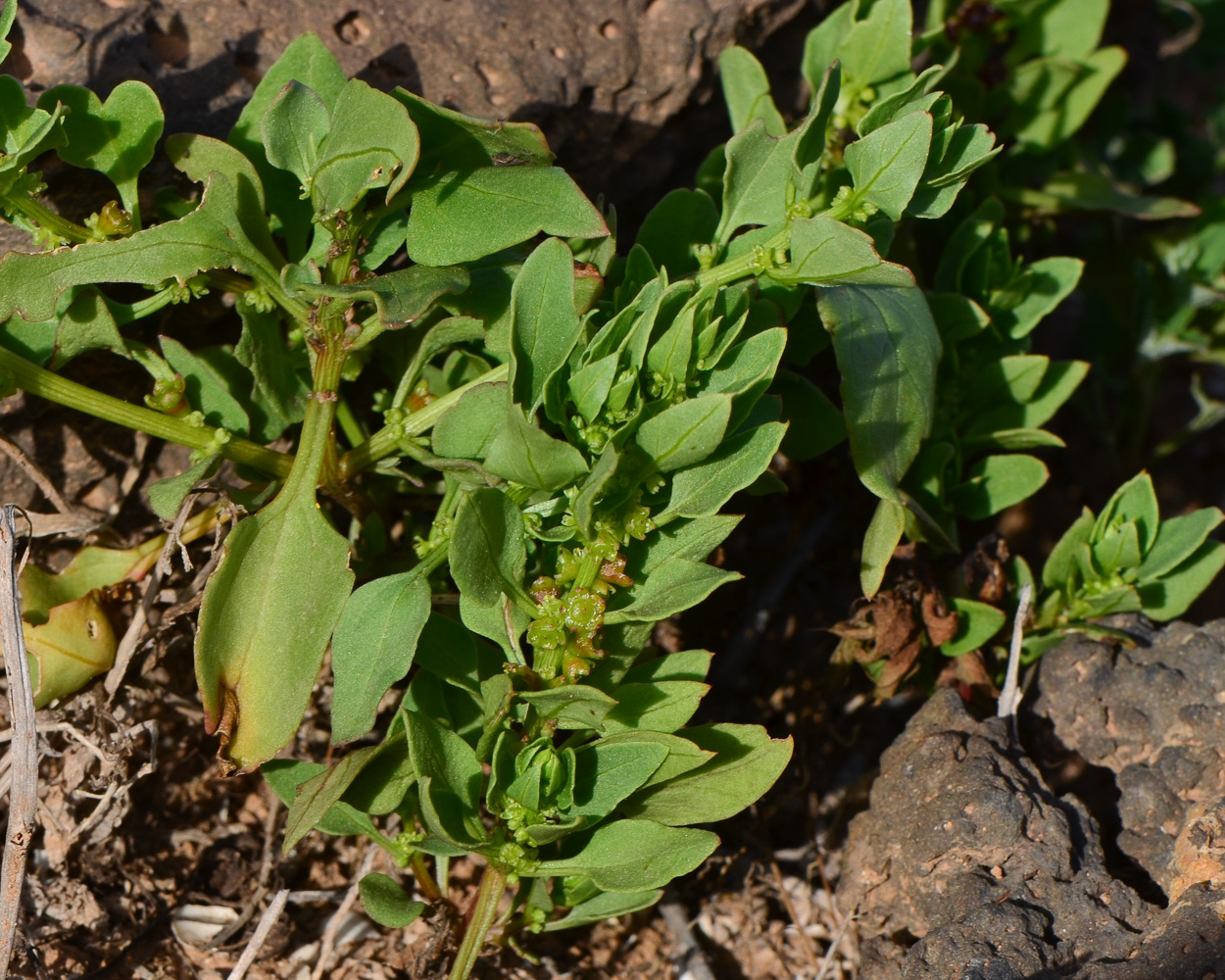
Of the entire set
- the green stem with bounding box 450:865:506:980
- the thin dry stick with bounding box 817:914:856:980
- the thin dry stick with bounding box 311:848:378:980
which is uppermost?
the green stem with bounding box 450:865:506:980

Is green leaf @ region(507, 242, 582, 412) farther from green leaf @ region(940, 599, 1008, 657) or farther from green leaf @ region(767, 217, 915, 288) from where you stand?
green leaf @ region(940, 599, 1008, 657)

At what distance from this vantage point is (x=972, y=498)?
2.70 metres

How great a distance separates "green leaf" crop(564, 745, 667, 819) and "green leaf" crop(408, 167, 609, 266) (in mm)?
923

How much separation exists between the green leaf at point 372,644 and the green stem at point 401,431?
0.32 meters

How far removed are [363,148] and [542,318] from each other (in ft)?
1.46

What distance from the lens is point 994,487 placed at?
2.70 metres

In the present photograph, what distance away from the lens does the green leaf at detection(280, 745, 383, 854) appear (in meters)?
1.92

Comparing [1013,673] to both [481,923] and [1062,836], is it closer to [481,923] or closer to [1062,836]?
[1062,836]

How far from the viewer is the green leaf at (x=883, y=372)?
7.00 feet

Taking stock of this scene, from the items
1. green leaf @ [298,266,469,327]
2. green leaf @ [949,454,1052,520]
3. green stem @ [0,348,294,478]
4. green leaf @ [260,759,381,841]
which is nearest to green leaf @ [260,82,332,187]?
green leaf @ [298,266,469,327]

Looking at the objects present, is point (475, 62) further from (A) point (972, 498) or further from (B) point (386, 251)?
(A) point (972, 498)

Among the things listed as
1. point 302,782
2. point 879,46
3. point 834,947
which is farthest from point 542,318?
point 834,947

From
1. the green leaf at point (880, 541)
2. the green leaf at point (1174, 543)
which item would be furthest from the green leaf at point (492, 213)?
the green leaf at point (1174, 543)

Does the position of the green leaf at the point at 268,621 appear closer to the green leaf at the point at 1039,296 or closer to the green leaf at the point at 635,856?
the green leaf at the point at 635,856
